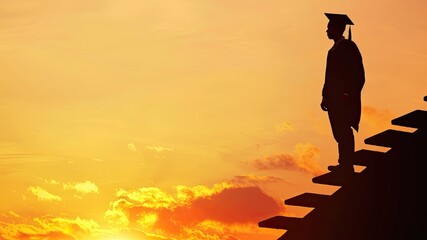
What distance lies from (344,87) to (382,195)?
203cm

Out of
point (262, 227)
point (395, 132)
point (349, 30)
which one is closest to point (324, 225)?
point (262, 227)

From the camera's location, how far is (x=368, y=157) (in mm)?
11578

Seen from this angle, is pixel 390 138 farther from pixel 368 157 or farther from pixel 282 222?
pixel 282 222

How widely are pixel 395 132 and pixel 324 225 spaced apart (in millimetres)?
2484

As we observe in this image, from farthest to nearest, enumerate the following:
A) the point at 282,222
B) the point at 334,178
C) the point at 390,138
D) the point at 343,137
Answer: the point at 282,222, the point at 343,137, the point at 334,178, the point at 390,138

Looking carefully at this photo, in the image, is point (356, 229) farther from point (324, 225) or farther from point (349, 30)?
point (349, 30)

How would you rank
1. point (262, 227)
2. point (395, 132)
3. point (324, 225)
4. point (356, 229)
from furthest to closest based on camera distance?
point (262, 227)
point (324, 225)
point (356, 229)
point (395, 132)

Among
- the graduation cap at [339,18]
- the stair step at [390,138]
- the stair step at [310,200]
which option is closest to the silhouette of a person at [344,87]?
the graduation cap at [339,18]

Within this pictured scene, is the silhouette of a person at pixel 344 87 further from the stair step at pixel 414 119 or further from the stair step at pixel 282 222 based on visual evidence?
the stair step at pixel 282 222

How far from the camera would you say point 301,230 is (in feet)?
43.3

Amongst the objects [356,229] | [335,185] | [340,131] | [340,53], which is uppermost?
[340,53]

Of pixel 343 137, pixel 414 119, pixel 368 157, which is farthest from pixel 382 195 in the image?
pixel 414 119

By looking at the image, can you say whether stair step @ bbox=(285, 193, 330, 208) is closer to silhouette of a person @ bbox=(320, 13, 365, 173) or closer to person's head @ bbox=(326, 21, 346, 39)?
silhouette of a person @ bbox=(320, 13, 365, 173)

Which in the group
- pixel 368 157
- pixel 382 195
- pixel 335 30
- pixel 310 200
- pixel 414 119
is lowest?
pixel 382 195
